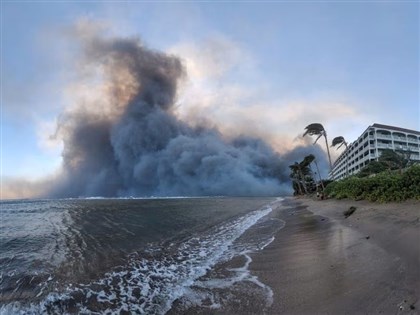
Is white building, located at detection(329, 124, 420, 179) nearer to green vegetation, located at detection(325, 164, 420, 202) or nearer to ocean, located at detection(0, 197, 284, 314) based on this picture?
green vegetation, located at detection(325, 164, 420, 202)

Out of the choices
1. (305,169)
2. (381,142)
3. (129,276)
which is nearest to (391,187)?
(129,276)

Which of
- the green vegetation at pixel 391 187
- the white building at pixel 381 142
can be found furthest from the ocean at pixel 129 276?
the white building at pixel 381 142

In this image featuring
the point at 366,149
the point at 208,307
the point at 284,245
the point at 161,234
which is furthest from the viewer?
the point at 366,149

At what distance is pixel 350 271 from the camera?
31.0 feet

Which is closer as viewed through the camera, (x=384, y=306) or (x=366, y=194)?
(x=384, y=306)

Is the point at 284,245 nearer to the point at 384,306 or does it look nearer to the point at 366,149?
the point at 384,306

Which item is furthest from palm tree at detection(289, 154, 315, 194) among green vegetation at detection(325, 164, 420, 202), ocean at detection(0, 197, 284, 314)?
ocean at detection(0, 197, 284, 314)

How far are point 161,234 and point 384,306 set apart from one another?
17.9 meters

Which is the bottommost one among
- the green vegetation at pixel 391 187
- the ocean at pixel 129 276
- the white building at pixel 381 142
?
the ocean at pixel 129 276

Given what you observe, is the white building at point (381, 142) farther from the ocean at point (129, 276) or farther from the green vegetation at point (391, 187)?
the ocean at point (129, 276)

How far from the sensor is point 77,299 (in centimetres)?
946

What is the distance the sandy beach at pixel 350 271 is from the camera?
23.2ft

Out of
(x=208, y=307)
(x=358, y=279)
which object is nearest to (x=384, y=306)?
(x=358, y=279)

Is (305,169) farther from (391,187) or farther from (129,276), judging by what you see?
(129,276)
